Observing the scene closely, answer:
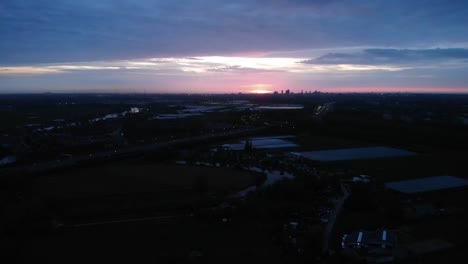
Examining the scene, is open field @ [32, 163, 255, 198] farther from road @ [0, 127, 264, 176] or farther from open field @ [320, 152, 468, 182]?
open field @ [320, 152, 468, 182]

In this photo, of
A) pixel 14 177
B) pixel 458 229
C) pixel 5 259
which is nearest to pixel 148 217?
pixel 5 259

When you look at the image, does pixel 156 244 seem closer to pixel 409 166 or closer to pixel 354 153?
pixel 409 166

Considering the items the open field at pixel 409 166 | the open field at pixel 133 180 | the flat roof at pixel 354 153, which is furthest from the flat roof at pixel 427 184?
the open field at pixel 133 180

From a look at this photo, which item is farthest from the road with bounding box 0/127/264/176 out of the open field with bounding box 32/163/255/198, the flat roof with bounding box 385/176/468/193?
the flat roof with bounding box 385/176/468/193

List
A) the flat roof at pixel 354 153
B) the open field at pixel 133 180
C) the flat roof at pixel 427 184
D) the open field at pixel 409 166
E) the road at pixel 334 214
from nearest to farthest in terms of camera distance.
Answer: the road at pixel 334 214 → the flat roof at pixel 427 184 → the open field at pixel 133 180 → the open field at pixel 409 166 → the flat roof at pixel 354 153

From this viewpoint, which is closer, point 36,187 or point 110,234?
point 110,234

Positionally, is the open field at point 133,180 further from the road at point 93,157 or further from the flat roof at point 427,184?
the flat roof at point 427,184

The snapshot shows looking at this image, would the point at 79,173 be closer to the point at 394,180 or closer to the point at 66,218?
the point at 66,218
